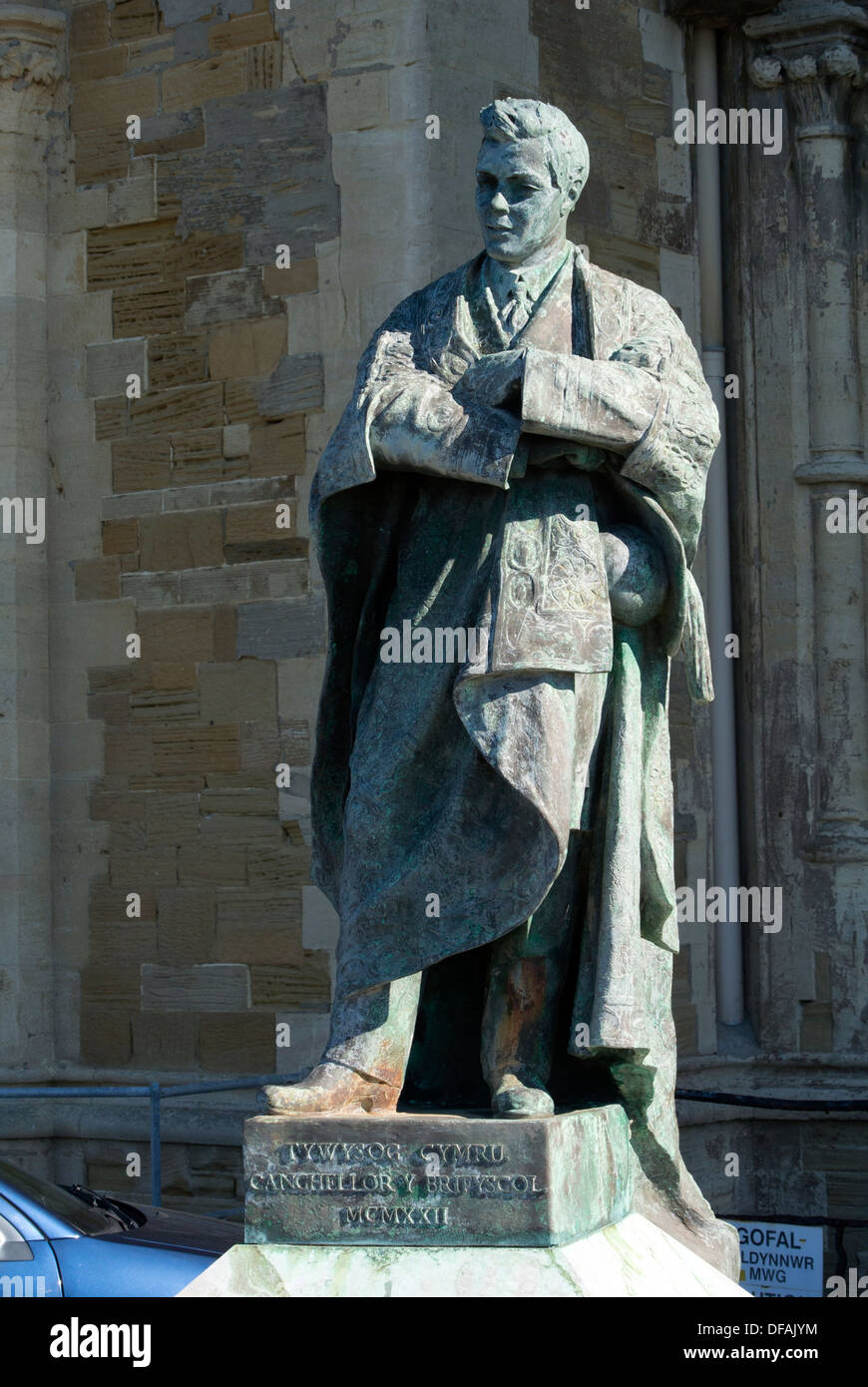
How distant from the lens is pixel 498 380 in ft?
11.8

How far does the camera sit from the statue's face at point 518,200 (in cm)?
374

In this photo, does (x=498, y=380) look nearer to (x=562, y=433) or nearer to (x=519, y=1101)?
(x=562, y=433)

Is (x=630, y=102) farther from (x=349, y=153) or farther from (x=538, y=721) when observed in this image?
(x=538, y=721)

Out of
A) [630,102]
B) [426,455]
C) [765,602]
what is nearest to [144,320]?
[630,102]

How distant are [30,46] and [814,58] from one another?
306cm

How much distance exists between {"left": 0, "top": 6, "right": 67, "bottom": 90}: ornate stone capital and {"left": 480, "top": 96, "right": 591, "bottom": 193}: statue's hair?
16.1 ft

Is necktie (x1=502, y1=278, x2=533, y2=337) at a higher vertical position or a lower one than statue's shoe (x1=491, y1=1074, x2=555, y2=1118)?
higher

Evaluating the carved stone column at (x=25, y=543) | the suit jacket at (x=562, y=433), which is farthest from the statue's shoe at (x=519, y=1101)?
the carved stone column at (x=25, y=543)

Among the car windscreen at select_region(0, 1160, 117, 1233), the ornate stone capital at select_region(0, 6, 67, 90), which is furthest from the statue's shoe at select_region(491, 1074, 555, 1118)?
the ornate stone capital at select_region(0, 6, 67, 90)

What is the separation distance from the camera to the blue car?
5570 millimetres

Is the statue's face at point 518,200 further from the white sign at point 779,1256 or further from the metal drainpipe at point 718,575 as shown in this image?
the metal drainpipe at point 718,575

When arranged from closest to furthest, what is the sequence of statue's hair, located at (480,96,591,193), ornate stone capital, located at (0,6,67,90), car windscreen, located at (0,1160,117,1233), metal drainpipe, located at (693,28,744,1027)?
statue's hair, located at (480,96,591,193), car windscreen, located at (0,1160,117,1233), ornate stone capital, located at (0,6,67,90), metal drainpipe, located at (693,28,744,1027)

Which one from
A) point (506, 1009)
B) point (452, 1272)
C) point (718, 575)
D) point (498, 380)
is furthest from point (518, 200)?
point (718, 575)

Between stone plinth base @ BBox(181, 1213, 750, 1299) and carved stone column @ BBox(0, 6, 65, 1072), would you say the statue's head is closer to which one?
stone plinth base @ BBox(181, 1213, 750, 1299)
